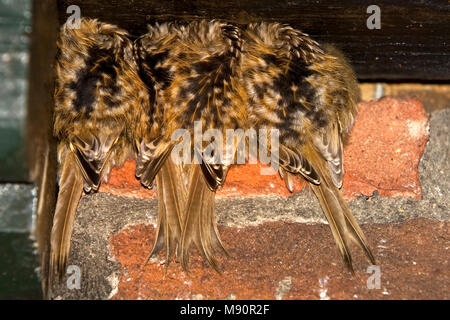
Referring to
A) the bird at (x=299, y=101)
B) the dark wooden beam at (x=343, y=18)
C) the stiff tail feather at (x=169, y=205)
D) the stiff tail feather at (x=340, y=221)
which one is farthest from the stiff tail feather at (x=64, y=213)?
the stiff tail feather at (x=340, y=221)

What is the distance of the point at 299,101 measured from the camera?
2.16 meters

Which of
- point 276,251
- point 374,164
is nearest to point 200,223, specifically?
point 276,251

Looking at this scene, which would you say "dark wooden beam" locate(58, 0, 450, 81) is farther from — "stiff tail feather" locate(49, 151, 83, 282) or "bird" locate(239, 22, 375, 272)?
"stiff tail feather" locate(49, 151, 83, 282)

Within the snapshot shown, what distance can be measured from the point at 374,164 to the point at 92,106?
36.0 inches

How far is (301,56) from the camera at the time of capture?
2.23 metres

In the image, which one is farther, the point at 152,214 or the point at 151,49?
the point at 151,49

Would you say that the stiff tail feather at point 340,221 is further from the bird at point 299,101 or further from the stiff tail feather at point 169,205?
the stiff tail feather at point 169,205

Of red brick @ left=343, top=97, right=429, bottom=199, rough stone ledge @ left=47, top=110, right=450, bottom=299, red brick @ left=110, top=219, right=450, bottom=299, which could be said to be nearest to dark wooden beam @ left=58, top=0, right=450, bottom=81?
red brick @ left=343, top=97, right=429, bottom=199

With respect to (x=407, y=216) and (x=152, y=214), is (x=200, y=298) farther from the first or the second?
(x=407, y=216)

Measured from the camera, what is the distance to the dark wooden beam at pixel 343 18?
190 centimetres

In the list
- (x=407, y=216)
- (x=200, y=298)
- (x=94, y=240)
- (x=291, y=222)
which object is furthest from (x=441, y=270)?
(x=94, y=240)

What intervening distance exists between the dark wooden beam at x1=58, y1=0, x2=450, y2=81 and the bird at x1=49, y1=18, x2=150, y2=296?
113 millimetres
